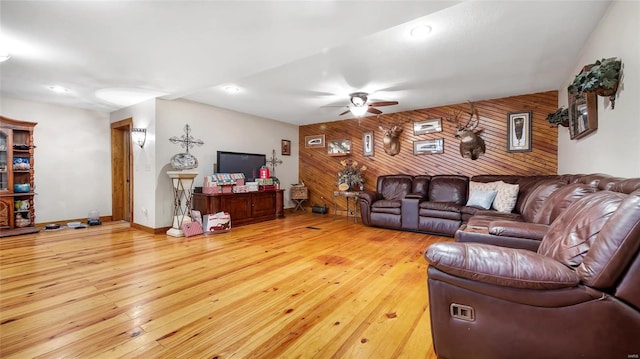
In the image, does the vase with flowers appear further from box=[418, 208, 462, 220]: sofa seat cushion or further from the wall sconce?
the wall sconce

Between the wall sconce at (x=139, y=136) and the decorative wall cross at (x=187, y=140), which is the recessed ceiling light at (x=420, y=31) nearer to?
the decorative wall cross at (x=187, y=140)

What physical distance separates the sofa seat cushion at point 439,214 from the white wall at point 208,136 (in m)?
3.58

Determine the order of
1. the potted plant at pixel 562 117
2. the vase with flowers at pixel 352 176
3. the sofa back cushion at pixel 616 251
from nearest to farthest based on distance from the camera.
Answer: the sofa back cushion at pixel 616 251
the potted plant at pixel 562 117
the vase with flowers at pixel 352 176

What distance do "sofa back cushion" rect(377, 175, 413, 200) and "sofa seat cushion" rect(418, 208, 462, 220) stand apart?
2.38 feet

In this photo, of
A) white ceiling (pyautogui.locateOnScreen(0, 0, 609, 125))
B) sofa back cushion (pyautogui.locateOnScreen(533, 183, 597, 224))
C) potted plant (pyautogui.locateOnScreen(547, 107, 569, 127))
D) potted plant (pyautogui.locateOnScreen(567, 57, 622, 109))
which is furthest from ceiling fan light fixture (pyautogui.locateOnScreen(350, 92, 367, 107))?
sofa back cushion (pyautogui.locateOnScreen(533, 183, 597, 224))

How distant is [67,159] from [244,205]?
137 inches

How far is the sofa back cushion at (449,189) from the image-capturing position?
15.4 feet

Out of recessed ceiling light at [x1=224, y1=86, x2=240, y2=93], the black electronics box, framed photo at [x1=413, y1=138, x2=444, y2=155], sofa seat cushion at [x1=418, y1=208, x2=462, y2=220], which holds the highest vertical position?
recessed ceiling light at [x1=224, y1=86, x2=240, y2=93]

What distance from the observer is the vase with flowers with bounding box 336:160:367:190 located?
6057 millimetres

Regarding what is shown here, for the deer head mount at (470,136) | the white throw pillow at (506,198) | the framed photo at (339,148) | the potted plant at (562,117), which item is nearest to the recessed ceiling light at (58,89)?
the framed photo at (339,148)

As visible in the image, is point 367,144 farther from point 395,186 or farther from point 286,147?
point 286,147

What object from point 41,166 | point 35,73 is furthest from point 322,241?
point 41,166

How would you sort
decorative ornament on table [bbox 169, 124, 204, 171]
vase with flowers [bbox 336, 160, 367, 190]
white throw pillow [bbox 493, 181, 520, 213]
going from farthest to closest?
vase with flowers [bbox 336, 160, 367, 190]
decorative ornament on table [bbox 169, 124, 204, 171]
white throw pillow [bbox 493, 181, 520, 213]

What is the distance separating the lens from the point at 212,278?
256 cm
